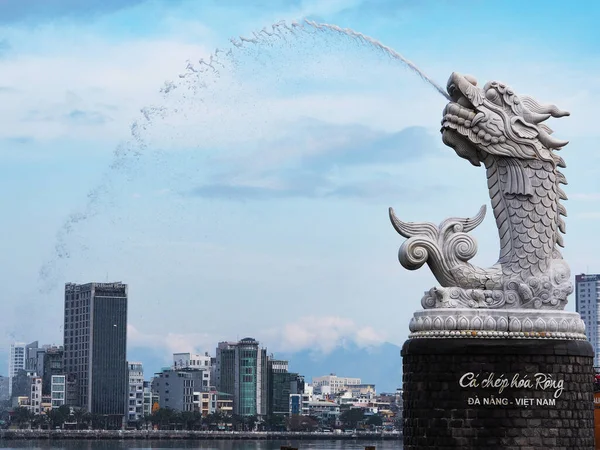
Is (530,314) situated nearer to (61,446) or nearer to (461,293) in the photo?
(461,293)

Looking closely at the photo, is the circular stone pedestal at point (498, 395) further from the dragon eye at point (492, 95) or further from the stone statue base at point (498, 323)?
the dragon eye at point (492, 95)

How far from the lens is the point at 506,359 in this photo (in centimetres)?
2225

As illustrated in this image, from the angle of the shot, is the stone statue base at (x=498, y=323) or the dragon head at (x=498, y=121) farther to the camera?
the dragon head at (x=498, y=121)

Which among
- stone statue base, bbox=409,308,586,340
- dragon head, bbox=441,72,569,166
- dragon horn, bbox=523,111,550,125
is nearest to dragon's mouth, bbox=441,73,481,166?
dragon head, bbox=441,72,569,166

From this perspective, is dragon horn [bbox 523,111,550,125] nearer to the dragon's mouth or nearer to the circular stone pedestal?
the dragon's mouth

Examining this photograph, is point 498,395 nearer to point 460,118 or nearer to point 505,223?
point 505,223

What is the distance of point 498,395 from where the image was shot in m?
22.1

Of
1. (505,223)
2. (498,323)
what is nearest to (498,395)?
(498,323)

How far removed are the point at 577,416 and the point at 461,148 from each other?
4674mm

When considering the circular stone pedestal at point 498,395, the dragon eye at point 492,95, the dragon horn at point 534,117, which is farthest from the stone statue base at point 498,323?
the dragon eye at point 492,95

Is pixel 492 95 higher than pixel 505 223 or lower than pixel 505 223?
higher

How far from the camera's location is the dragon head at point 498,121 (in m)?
23.1

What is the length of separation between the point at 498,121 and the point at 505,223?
5.44 ft

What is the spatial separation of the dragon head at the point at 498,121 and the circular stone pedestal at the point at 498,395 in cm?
314
